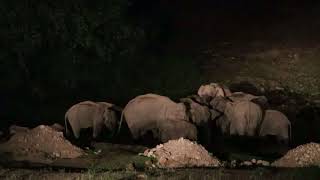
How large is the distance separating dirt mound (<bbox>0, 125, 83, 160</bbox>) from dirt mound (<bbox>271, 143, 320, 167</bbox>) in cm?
423

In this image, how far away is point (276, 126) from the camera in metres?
19.5

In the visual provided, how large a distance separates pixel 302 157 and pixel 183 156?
2.30 meters

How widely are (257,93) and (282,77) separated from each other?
2.29 metres

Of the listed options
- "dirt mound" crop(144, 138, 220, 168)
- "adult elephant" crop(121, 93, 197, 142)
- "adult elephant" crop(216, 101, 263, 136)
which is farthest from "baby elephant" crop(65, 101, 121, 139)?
"dirt mound" crop(144, 138, 220, 168)

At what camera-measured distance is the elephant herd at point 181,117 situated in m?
19.0

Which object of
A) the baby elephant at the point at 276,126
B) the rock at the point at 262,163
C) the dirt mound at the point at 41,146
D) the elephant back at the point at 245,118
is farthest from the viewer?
the baby elephant at the point at 276,126

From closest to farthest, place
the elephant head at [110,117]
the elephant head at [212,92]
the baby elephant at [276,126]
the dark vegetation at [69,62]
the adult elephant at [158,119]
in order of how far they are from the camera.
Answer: the adult elephant at [158,119] → the baby elephant at [276,126] → the elephant head at [110,117] → the elephant head at [212,92] → the dark vegetation at [69,62]

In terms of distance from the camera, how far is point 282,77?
26.2m

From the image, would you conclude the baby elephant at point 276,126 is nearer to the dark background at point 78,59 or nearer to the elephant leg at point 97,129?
the elephant leg at point 97,129

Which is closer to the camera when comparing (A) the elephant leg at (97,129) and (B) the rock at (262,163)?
(B) the rock at (262,163)

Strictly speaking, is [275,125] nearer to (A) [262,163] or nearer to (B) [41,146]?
(A) [262,163]

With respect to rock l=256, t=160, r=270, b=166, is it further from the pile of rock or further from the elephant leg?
the elephant leg

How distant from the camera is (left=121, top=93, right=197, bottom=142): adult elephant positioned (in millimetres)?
18500

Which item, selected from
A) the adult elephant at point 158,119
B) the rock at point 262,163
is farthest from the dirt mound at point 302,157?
the adult elephant at point 158,119
